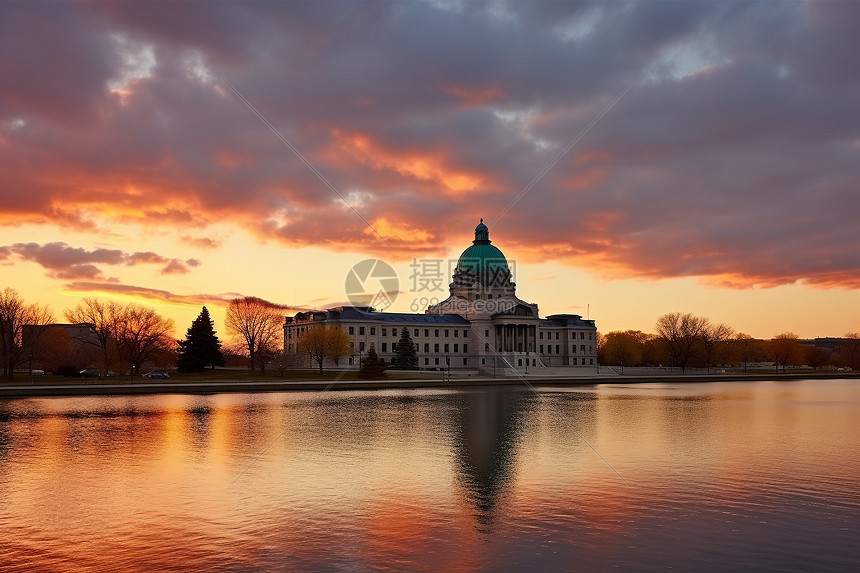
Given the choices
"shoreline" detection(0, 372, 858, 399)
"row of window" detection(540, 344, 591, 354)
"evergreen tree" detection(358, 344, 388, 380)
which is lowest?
Result: "shoreline" detection(0, 372, 858, 399)

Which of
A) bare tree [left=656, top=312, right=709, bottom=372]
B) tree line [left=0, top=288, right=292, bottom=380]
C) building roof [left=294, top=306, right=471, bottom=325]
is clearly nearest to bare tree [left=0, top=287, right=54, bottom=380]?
tree line [left=0, top=288, right=292, bottom=380]

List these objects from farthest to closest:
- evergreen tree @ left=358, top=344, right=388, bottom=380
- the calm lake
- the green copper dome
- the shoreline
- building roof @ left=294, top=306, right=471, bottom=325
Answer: the green copper dome < building roof @ left=294, top=306, right=471, bottom=325 < evergreen tree @ left=358, top=344, right=388, bottom=380 < the shoreline < the calm lake

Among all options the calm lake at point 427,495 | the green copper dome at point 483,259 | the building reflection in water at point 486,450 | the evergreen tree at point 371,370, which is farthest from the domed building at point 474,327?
the calm lake at point 427,495

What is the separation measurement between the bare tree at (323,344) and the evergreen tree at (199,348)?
1401 cm

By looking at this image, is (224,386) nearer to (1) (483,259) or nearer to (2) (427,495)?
(2) (427,495)

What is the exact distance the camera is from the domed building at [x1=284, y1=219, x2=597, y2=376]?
146 meters

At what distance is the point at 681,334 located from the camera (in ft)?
527

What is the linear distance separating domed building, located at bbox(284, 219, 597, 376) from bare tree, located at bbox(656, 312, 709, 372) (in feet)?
57.8

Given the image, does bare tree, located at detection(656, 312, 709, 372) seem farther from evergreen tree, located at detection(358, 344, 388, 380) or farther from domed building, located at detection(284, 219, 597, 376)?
evergreen tree, located at detection(358, 344, 388, 380)

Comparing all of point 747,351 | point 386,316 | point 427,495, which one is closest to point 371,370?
point 386,316

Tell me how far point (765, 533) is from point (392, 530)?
9469 millimetres

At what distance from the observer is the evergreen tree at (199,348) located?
369ft

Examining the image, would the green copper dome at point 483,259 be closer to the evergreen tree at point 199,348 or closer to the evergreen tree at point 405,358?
the evergreen tree at point 405,358

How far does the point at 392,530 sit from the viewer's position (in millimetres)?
18625
